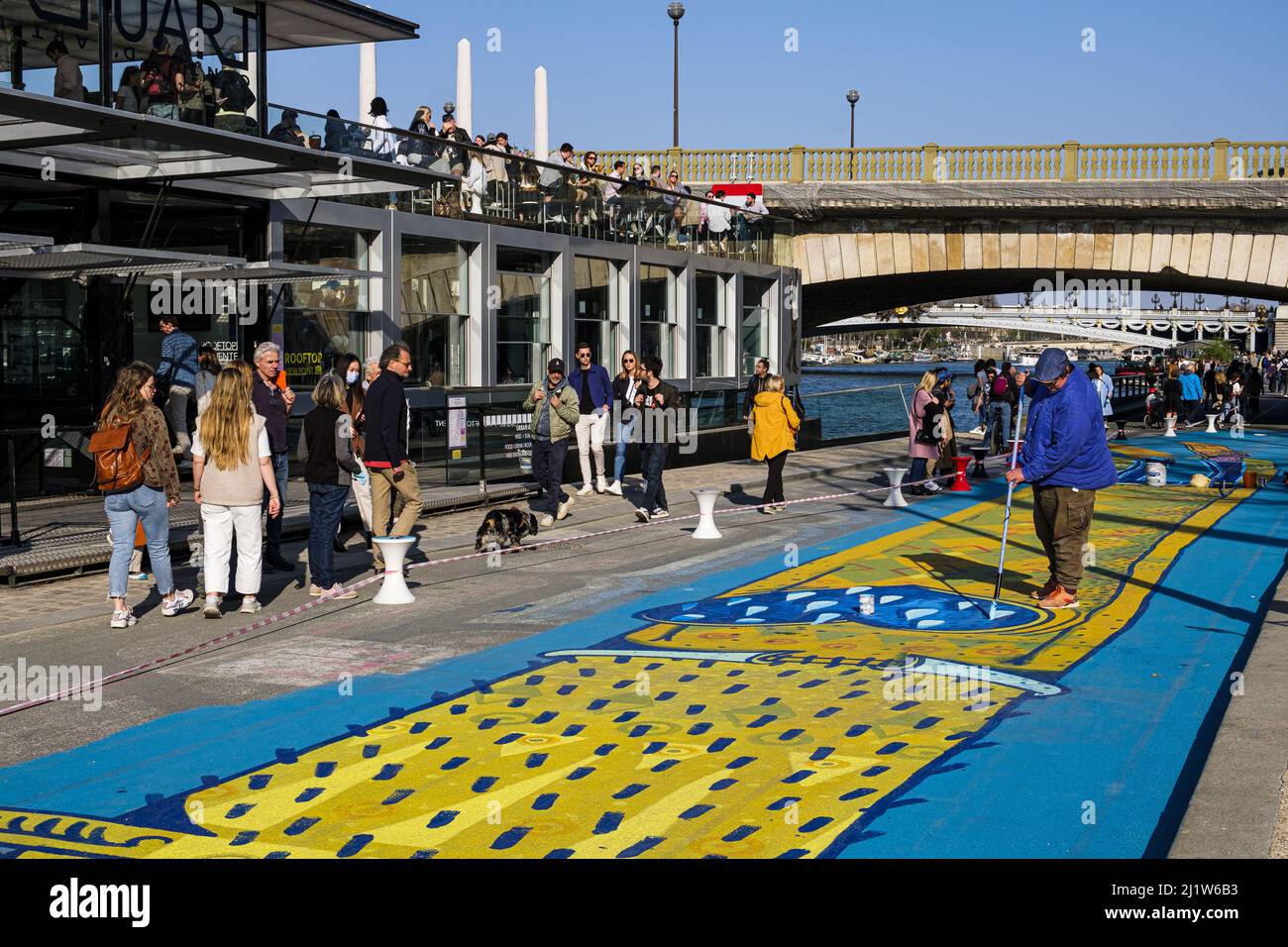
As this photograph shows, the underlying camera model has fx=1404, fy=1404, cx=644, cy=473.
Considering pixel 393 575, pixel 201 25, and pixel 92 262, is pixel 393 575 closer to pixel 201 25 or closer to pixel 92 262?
pixel 92 262

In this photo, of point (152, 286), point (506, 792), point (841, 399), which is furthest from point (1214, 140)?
point (506, 792)

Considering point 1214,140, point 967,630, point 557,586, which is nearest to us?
point 967,630

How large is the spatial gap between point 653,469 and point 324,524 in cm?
603

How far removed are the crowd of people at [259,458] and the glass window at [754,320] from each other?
15.4m

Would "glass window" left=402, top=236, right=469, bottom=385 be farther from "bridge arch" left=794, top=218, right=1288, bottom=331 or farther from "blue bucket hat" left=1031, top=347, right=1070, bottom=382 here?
"bridge arch" left=794, top=218, right=1288, bottom=331

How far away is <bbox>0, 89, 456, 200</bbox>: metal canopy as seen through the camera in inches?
556

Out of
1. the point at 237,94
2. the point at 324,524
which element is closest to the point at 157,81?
the point at 237,94

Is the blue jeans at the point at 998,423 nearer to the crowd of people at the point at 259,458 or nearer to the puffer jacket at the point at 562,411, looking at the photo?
the crowd of people at the point at 259,458

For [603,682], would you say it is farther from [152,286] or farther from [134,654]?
[152,286]

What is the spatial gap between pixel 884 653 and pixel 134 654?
5.26 meters

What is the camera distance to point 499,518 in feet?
48.4

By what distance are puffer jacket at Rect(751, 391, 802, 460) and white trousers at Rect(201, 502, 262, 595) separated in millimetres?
8327

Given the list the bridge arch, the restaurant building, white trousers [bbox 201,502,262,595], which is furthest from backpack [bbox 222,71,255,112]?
the bridge arch

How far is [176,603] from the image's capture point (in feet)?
37.0
